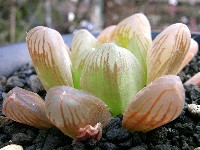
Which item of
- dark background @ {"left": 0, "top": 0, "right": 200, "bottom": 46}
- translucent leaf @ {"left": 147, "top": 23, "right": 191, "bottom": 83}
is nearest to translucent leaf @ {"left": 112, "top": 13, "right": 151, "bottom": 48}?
translucent leaf @ {"left": 147, "top": 23, "right": 191, "bottom": 83}

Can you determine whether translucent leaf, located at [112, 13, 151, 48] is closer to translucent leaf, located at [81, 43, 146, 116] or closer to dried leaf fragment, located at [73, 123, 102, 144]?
translucent leaf, located at [81, 43, 146, 116]

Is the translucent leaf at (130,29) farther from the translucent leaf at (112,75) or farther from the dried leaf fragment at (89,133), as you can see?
the dried leaf fragment at (89,133)

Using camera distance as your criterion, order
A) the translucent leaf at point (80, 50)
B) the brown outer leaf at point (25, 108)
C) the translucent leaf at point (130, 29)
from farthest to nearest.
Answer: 1. the translucent leaf at point (130, 29)
2. the translucent leaf at point (80, 50)
3. the brown outer leaf at point (25, 108)

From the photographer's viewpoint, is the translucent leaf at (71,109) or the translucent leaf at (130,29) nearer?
the translucent leaf at (71,109)

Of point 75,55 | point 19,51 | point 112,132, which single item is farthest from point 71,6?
point 112,132

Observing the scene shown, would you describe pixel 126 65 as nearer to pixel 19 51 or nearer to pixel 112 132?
pixel 112 132

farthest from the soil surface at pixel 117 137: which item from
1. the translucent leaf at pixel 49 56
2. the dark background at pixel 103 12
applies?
the dark background at pixel 103 12

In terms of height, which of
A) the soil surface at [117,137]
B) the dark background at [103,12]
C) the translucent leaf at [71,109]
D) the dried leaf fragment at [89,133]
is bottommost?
the dark background at [103,12]
